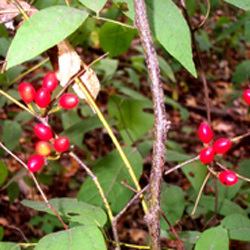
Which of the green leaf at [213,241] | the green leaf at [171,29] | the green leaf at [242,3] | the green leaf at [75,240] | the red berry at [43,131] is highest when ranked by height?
the green leaf at [242,3]

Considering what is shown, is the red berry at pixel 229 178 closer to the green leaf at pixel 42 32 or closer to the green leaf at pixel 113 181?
the green leaf at pixel 42 32

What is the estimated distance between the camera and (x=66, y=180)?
318 centimetres

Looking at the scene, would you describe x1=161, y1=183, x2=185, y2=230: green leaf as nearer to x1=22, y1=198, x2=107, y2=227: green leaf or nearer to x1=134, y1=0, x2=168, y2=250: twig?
x1=22, y1=198, x2=107, y2=227: green leaf

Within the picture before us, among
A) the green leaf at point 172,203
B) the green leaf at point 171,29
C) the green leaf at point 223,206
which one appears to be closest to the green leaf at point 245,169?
the green leaf at point 223,206

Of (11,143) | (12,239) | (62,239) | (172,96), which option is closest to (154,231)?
(62,239)

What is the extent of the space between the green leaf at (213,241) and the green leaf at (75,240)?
0.27 meters

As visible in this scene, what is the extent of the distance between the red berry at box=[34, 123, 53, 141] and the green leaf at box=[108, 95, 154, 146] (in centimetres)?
125

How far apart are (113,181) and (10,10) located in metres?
0.87

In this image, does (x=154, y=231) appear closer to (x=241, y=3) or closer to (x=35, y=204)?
(x=35, y=204)

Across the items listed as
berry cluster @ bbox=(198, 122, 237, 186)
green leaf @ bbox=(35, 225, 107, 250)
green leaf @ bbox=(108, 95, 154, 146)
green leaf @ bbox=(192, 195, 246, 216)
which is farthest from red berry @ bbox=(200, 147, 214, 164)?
green leaf @ bbox=(108, 95, 154, 146)

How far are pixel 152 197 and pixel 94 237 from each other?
0.14 metres

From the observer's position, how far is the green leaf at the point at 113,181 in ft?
4.44

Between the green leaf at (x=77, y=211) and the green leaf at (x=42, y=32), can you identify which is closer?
the green leaf at (x=42, y=32)

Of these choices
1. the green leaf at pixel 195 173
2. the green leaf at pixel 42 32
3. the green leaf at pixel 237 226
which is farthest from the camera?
the green leaf at pixel 195 173
